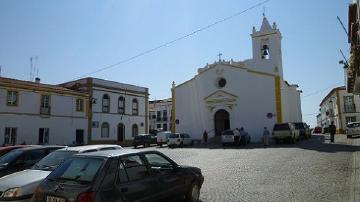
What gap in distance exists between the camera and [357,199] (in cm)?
831

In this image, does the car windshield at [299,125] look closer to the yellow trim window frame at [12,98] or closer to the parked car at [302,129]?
the parked car at [302,129]

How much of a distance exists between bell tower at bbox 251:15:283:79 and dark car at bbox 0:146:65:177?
106 feet

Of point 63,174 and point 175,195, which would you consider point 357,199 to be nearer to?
point 175,195

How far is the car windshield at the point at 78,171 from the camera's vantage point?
6221 millimetres

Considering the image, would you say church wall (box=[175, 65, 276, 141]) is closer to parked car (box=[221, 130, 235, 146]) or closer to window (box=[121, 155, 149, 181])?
parked car (box=[221, 130, 235, 146])

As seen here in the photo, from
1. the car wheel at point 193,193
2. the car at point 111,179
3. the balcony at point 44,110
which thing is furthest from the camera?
the balcony at point 44,110

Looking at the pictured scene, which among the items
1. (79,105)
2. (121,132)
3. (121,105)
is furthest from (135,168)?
(121,105)

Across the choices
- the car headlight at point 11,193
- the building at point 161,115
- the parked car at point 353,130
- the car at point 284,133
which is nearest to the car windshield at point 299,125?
the parked car at point 353,130

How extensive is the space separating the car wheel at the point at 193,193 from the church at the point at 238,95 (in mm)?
27600

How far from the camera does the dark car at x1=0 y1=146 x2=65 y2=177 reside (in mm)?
10281

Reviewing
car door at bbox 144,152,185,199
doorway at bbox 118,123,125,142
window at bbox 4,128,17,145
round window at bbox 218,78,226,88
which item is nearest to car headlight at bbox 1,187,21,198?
car door at bbox 144,152,185,199

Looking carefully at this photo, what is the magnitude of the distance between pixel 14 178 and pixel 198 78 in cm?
3381

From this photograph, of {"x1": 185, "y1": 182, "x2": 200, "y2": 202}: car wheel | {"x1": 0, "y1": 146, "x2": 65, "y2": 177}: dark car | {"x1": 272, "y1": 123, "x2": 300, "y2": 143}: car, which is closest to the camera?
{"x1": 185, "y1": 182, "x2": 200, "y2": 202}: car wheel

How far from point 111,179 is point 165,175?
1.77 meters
